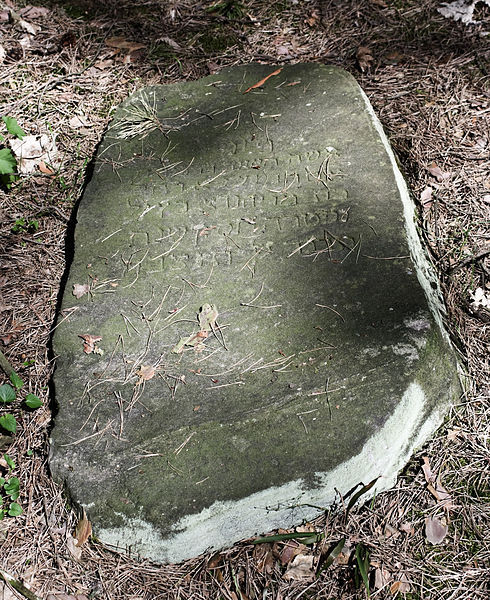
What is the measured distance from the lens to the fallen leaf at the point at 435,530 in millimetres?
2186

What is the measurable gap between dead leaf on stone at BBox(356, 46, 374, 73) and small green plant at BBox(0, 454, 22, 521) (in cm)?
334

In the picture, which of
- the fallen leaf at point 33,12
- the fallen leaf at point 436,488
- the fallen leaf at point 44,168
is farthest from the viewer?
the fallen leaf at point 33,12

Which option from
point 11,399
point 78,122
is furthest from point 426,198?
point 11,399

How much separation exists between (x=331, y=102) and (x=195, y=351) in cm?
170

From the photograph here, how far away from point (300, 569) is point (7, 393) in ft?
4.71

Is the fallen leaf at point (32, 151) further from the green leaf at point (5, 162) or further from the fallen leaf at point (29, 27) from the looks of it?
the fallen leaf at point (29, 27)

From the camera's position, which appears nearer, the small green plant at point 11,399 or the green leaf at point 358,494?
the green leaf at point 358,494

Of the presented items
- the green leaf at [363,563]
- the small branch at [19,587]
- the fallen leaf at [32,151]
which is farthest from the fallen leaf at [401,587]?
the fallen leaf at [32,151]

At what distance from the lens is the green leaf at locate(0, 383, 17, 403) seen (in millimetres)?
2506

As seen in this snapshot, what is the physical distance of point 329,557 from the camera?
209cm

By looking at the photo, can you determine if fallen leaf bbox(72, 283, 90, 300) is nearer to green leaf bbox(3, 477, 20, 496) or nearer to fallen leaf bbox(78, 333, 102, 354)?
fallen leaf bbox(78, 333, 102, 354)

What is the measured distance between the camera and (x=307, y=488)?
210cm

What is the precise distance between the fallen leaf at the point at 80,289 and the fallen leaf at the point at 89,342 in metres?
0.24

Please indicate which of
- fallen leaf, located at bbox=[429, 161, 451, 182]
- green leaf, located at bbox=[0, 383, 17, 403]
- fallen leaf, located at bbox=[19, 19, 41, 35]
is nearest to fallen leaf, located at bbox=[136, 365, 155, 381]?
green leaf, located at bbox=[0, 383, 17, 403]
